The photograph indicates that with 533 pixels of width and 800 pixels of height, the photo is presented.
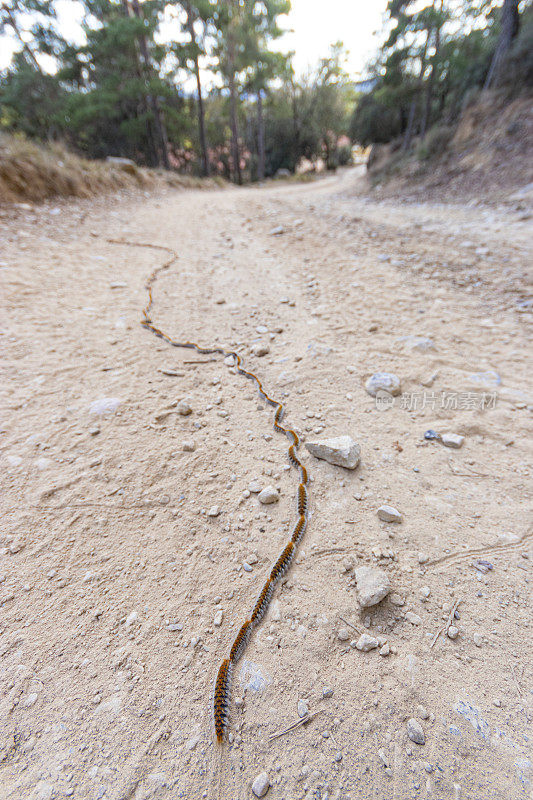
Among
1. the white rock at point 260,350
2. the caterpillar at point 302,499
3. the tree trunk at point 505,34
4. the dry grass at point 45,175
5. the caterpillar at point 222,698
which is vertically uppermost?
the tree trunk at point 505,34

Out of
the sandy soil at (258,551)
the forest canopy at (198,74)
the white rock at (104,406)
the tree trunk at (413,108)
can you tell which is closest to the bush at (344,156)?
the forest canopy at (198,74)

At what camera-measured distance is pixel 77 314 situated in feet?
10.9

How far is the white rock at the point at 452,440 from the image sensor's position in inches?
82.0

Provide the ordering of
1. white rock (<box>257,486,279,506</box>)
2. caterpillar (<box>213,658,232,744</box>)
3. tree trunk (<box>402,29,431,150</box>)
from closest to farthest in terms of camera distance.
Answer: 1. caterpillar (<box>213,658,232,744</box>)
2. white rock (<box>257,486,279,506</box>)
3. tree trunk (<box>402,29,431,150</box>)

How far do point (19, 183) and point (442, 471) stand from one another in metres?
7.25

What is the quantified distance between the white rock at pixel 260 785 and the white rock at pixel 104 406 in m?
1.92

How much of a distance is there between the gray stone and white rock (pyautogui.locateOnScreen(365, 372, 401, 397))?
5.76 ft

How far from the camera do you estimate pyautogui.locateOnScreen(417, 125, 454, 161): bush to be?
999 cm

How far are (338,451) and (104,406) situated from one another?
155 centimetres

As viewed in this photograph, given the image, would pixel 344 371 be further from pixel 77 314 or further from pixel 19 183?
pixel 19 183

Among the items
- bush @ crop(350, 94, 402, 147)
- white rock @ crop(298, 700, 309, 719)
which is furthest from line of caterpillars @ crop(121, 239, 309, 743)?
bush @ crop(350, 94, 402, 147)

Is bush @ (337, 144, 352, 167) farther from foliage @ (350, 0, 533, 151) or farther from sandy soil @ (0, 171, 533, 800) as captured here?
sandy soil @ (0, 171, 533, 800)

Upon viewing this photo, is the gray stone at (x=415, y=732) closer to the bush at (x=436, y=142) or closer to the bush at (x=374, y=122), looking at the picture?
the bush at (x=436, y=142)

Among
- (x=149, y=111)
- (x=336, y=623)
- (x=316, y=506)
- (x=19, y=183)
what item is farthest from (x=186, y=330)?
(x=149, y=111)
